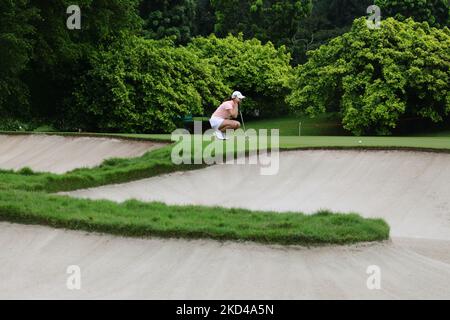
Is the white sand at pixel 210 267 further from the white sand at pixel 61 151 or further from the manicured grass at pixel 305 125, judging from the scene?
the manicured grass at pixel 305 125

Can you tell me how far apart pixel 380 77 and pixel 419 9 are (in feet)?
48.2

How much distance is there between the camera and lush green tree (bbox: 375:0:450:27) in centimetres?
4766

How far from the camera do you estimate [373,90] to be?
112ft

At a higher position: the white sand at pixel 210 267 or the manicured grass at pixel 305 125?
the white sand at pixel 210 267

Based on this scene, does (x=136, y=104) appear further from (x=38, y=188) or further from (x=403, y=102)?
(x=38, y=188)

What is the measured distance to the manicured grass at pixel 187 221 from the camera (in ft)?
33.6

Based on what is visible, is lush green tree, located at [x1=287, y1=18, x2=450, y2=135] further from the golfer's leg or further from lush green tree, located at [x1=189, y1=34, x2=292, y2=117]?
the golfer's leg

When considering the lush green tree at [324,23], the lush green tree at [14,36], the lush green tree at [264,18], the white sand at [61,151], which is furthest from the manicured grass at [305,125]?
the white sand at [61,151]

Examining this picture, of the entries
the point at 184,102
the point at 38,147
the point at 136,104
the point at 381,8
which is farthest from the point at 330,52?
the point at 38,147

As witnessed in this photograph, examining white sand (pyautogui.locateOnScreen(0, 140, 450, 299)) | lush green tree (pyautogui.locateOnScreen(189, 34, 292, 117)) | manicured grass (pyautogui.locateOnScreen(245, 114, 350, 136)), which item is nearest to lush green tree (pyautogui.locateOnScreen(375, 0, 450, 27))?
lush green tree (pyautogui.locateOnScreen(189, 34, 292, 117))

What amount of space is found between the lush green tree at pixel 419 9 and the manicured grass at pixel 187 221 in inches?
1465

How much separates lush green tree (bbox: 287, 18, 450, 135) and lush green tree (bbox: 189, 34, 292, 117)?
17.1ft

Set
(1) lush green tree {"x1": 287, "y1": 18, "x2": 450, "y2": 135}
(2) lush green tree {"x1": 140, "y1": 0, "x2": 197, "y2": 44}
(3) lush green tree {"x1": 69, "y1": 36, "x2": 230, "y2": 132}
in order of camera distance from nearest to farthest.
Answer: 1. (1) lush green tree {"x1": 287, "y1": 18, "x2": 450, "y2": 135}
2. (3) lush green tree {"x1": 69, "y1": 36, "x2": 230, "y2": 132}
3. (2) lush green tree {"x1": 140, "y1": 0, "x2": 197, "y2": 44}

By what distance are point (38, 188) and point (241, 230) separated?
690cm
